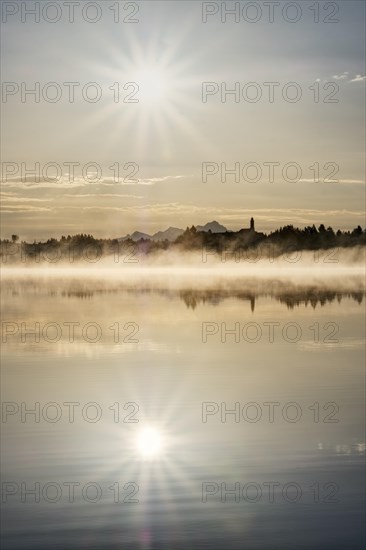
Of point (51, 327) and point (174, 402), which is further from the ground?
point (51, 327)

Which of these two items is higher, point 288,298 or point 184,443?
point 288,298

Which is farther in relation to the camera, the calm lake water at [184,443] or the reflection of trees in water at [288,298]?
the reflection of trees in water at [288,298]

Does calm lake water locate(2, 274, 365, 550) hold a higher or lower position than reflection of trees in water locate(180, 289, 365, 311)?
lower

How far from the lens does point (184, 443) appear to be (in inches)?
713

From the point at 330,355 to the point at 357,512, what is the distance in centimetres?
1828

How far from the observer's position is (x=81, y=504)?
14.4 meters

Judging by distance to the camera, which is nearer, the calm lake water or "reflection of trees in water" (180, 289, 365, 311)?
the calm lake water

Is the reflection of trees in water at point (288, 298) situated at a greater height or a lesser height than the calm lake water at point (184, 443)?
greater

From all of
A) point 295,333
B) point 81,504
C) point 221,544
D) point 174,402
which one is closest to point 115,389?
point 174,402

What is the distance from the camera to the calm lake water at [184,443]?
1327 centimetres

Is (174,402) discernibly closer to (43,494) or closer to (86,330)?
(43,494)

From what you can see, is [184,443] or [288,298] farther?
[288,298]

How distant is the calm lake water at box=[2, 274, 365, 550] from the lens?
13266 millimetres

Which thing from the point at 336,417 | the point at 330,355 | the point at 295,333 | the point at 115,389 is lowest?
the point at 336,417
